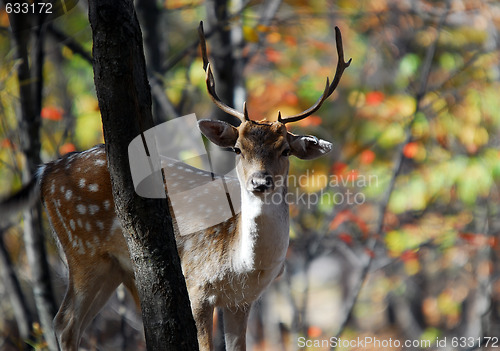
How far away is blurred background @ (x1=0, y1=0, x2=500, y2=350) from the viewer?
6.48 metres

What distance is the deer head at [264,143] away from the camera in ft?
12.6

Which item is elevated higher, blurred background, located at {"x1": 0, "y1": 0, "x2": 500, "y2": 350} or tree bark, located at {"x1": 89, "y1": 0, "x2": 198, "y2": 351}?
tree bark, located at {"x1": 89, "y1": 0, "x2": 198, "y2": 351}

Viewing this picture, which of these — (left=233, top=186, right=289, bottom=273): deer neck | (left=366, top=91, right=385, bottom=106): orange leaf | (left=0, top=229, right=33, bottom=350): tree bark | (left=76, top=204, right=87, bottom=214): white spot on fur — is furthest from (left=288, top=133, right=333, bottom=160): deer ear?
(left=366, top=91, right=385, bottom=106): orange leaf

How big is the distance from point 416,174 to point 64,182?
19.4 ft

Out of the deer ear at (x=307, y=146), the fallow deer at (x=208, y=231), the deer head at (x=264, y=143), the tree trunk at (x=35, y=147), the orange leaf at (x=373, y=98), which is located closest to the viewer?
the deer head at (x=264, y=143)

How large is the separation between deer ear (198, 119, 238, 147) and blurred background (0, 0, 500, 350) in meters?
1.93

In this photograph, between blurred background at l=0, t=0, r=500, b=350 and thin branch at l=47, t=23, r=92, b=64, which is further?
blurred background at l=0, t=0, r=500, b=350

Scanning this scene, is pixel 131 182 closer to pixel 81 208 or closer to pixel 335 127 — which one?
pixel 81 208

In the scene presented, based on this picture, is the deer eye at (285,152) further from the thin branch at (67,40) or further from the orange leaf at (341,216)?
the orange leaf at (341,216)

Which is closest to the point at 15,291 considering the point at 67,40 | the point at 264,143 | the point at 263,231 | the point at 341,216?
the point at 67,40

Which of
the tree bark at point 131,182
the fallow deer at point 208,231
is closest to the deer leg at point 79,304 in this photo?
the fallow deer at point 208,231

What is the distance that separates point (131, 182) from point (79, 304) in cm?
159

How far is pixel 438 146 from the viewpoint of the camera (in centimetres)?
945

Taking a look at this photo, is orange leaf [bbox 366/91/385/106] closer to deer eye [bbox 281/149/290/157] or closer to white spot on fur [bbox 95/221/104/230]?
deer eye [bbox 281/149/290/157]
